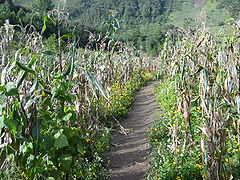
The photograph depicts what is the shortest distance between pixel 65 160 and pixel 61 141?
8.1 inches

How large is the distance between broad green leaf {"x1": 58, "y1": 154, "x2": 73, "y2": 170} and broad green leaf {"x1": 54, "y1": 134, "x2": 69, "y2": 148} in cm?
19

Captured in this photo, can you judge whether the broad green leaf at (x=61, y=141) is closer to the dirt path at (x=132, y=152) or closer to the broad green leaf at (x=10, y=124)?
the broad green leaf at (x=10, y=124)

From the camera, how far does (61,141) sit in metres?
1.87

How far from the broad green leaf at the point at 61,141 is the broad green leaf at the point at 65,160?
7.3 inches

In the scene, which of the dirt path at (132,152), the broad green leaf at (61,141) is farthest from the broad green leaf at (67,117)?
the dirt path at (132,152)

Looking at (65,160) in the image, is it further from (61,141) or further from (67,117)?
(67,117)

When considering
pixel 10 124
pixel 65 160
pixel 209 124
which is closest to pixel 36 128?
pixel 10 124

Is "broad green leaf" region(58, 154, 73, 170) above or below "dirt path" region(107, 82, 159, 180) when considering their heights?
above

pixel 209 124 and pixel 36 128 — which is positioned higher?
pixel 36 128

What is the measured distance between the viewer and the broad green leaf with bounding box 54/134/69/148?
185 centimetres

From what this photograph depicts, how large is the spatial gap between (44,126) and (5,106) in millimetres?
308

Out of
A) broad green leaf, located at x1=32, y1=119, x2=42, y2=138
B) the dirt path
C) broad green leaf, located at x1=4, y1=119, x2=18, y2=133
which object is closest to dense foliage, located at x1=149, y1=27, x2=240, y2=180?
the dirt path

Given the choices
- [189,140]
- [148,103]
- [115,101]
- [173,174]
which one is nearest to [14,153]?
[173,174]

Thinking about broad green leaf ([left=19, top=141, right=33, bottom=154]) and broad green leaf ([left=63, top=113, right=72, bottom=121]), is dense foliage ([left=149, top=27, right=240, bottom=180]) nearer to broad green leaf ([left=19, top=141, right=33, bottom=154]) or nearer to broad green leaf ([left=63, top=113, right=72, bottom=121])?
broad green leaf ([left=63, top=113, right=72, bottom=121])
